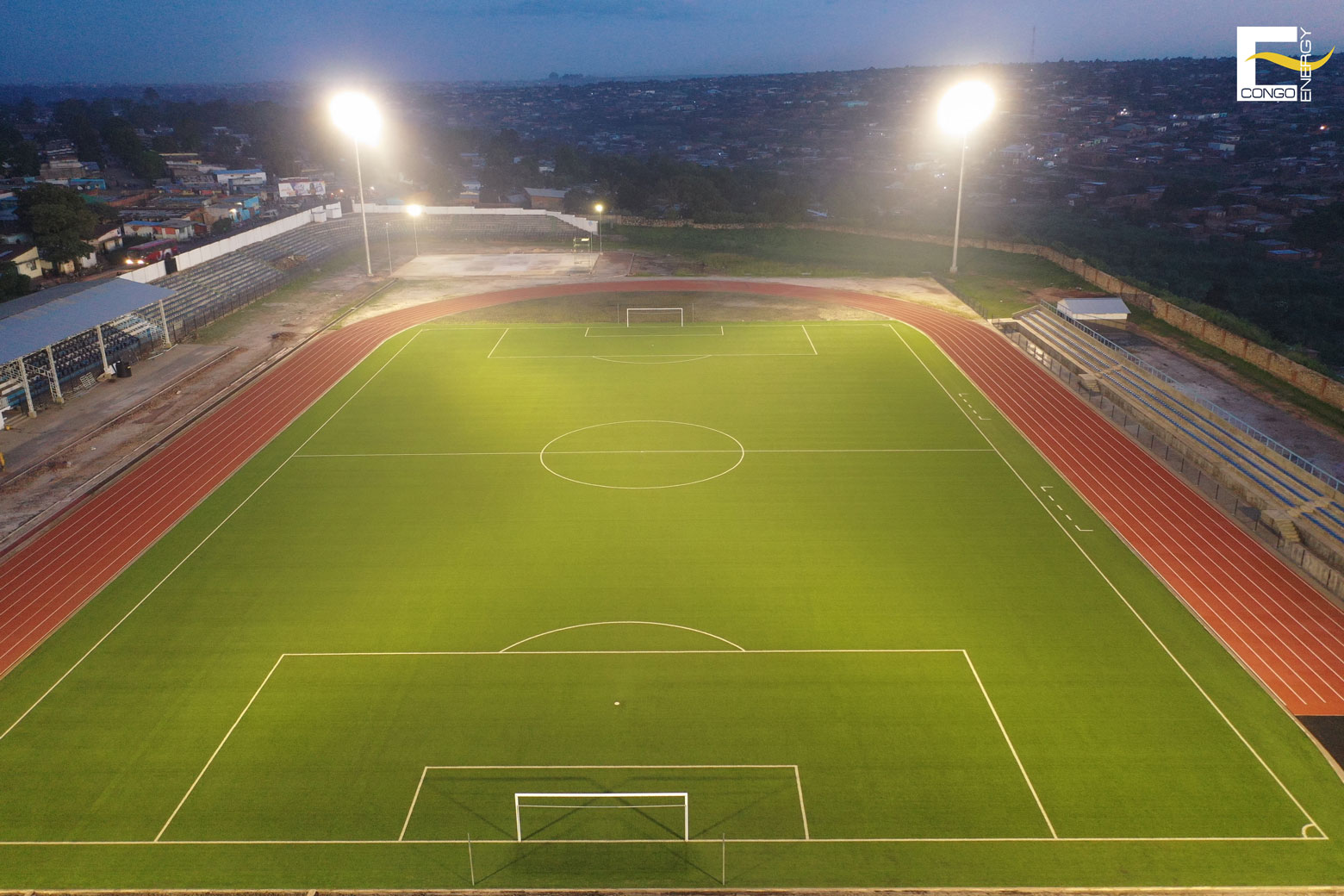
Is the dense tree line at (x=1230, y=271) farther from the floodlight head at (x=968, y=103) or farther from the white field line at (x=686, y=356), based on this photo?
the white field line at (x=686, y=356)

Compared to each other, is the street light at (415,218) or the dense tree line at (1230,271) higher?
the street light at (415,218)

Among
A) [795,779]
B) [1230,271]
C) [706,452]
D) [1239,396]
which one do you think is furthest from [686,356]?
[1230,271]

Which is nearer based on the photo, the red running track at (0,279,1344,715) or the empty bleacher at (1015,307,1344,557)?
the red running track at (0,279,1344,715)

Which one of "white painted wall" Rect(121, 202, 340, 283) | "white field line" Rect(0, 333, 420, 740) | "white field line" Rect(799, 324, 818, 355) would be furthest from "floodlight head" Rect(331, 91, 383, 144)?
"white field line" Rect(799, 324, 818, 355)

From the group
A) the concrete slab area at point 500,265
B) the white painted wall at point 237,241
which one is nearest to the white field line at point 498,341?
the concrete slab area at point 500,265

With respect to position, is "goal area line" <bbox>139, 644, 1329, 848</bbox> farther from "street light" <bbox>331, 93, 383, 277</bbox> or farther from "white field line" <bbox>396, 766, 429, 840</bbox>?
"street light" <bbox>331, 93, 383, 277</bbox>

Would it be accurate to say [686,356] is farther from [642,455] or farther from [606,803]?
[606,803]
